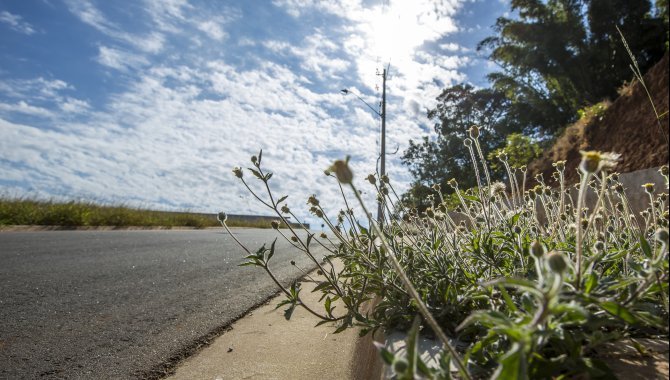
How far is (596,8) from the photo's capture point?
16641mm

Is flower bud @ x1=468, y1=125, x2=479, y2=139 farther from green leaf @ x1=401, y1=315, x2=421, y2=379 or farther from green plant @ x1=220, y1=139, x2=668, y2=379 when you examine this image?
green leaf @ x1=401, y1=315, x2=421, y2=379

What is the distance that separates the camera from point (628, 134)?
853 centimetres

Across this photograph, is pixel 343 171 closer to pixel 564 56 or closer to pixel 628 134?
pixel 628 134

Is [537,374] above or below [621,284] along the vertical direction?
below

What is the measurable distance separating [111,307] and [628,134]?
967 cm

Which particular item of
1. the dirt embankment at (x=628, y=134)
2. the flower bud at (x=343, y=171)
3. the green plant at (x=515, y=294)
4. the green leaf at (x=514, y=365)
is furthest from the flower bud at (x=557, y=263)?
the dirt embankment at (x=628, y=134)

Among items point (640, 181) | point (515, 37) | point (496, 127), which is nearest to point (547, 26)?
point (515, 37)

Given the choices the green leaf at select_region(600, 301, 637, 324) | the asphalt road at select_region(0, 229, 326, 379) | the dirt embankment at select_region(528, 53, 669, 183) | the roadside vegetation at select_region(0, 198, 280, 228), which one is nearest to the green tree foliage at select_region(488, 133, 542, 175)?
the dirt embankment at select_region(528, 53, 669, 183)

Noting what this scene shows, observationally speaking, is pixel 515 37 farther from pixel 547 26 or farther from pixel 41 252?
pixel 41 252

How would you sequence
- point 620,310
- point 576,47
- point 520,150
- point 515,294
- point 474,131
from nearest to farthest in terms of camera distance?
point 620,310
point 515,294
point 474,131
point 520,150
point 576,47

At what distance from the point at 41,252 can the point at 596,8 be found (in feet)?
65.6

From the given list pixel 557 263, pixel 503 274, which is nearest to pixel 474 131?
pixel 503 274

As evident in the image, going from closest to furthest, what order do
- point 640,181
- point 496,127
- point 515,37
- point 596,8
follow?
1. point 640,181
2. point 596,8
3. point 515,37
4. point 496,127

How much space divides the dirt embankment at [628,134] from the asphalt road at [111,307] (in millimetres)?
6305
